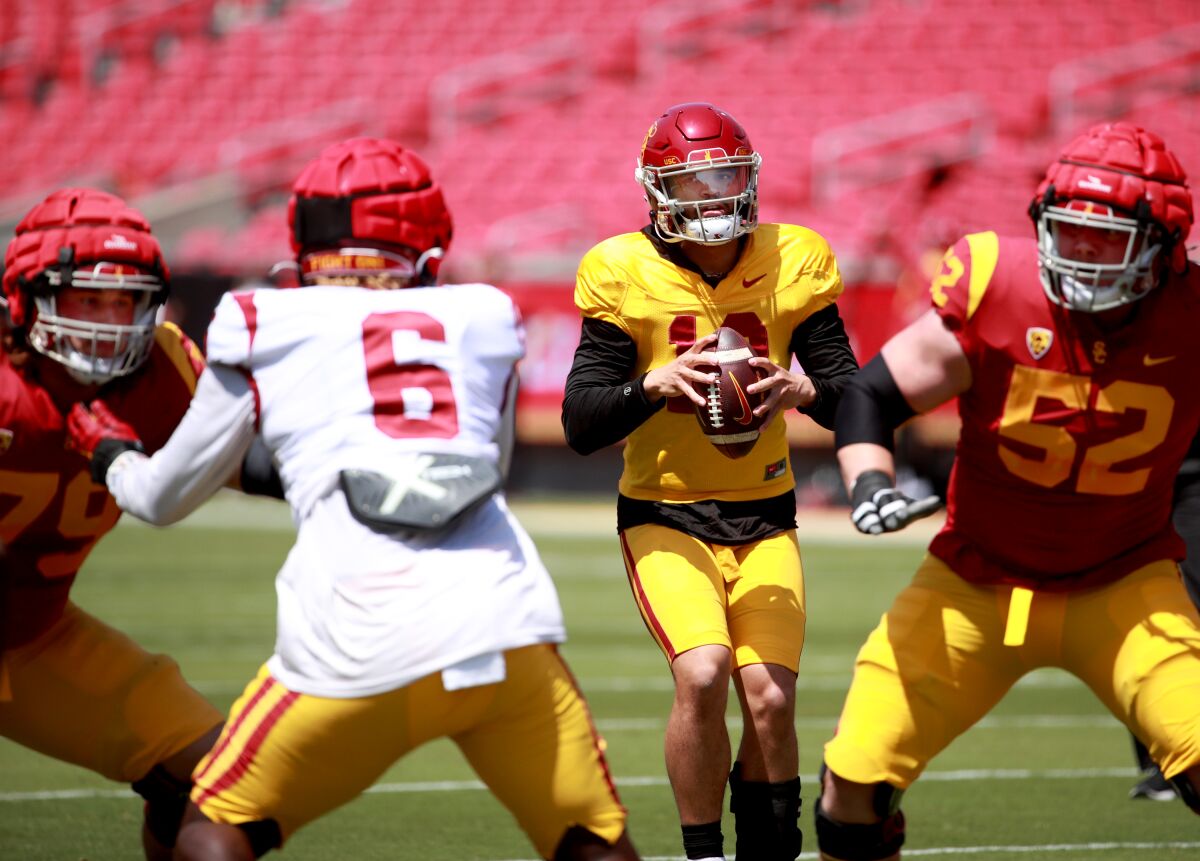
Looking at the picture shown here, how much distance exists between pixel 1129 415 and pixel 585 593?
25.1 ft

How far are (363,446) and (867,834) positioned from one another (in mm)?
1619

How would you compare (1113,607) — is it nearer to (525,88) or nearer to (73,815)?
(73,815)

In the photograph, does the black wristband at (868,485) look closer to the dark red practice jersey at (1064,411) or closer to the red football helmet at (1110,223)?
the dark red practice jersey at (1064,411)

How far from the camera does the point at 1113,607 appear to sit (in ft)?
12.9

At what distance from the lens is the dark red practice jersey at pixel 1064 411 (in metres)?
3.80

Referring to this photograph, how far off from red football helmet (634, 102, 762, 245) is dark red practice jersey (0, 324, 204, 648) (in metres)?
1.25

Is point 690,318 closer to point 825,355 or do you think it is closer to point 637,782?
point 825,355

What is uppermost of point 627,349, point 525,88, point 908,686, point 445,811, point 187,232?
point 627,349

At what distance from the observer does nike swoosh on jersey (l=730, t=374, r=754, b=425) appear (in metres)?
4.06

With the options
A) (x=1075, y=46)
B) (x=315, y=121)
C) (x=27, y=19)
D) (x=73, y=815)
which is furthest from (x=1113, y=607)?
(x=27, y=19)

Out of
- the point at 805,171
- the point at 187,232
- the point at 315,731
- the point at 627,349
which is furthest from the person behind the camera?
the point at 187,232

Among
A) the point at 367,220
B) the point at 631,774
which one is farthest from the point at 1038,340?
the point at 631,774

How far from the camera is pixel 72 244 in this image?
12.8 feet


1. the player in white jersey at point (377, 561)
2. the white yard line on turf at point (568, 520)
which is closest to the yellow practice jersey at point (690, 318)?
the player in white jersey at point (377, 561)
